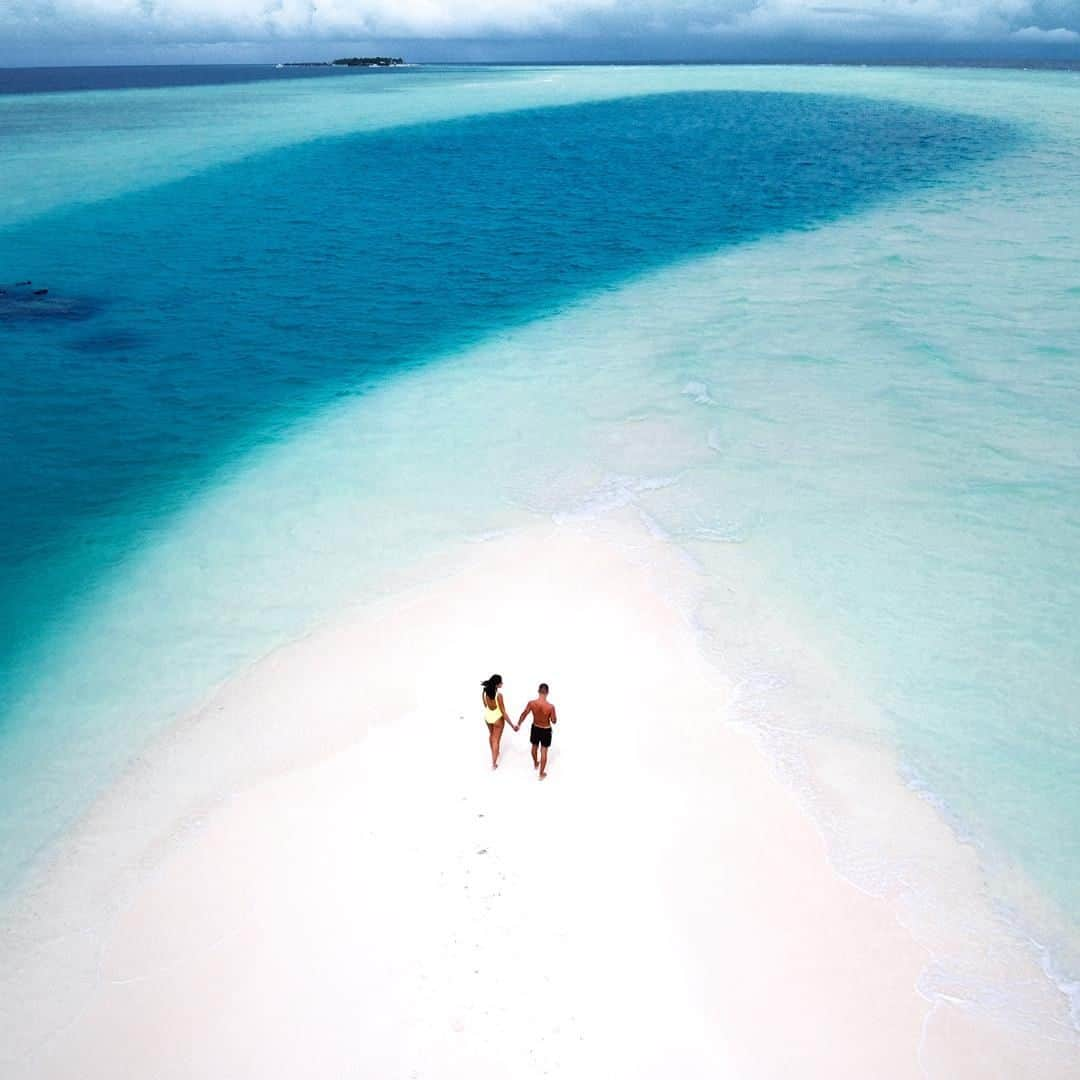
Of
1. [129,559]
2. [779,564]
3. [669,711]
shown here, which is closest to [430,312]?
[129,559]

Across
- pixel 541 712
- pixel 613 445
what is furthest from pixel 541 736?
pixel 613 445

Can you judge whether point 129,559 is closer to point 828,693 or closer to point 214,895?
point 214,895

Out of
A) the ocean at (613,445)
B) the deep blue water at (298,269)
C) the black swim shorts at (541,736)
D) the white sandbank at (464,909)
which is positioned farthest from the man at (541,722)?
the deep blue water at (298,269)

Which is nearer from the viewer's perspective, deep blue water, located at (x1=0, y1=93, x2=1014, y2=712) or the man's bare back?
the man's bare back

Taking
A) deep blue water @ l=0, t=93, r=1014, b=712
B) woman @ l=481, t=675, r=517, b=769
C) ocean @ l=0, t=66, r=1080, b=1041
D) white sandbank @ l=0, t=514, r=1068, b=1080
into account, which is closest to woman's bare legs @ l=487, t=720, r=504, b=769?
woman @ l=481, t=675, r=517, b=769

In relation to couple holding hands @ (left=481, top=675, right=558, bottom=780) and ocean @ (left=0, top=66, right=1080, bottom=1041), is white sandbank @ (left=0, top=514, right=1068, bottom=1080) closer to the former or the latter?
couple holding hands @ (left=481, top=675, right=558, bottom=780)

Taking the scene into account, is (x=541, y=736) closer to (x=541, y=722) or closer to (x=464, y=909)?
(x=541, y=722)
